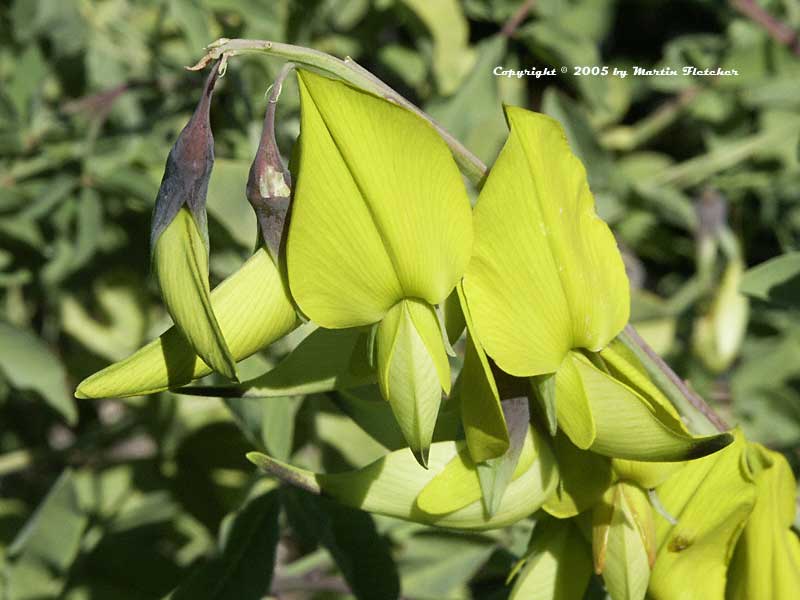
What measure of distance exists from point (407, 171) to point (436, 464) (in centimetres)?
21

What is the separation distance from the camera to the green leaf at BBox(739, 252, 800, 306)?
0.97m

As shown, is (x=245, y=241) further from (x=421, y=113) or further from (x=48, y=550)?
(x=421, y=113)

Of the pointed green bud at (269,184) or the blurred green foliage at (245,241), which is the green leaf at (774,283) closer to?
the blurred green foliage at (245,241)

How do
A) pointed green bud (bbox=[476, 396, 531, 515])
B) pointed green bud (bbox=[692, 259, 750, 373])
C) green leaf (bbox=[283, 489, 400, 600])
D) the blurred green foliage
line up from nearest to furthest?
pointed green bud (bbox=[476, 396, 531, 515])
green leaf (bbox=[283, 489, 400, 600])
the blurred green foliage
pointed green bud (bbox=[692, 259, 750, 373])

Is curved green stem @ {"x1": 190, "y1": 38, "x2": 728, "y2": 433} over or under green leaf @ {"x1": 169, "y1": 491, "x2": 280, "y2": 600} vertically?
over

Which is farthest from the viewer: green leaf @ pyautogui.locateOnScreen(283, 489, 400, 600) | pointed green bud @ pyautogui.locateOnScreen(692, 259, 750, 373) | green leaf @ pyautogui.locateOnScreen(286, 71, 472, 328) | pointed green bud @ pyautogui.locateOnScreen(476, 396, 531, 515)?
pointed green bud @ pyautogui.locateOnScreen(692, 259, 750, 373)

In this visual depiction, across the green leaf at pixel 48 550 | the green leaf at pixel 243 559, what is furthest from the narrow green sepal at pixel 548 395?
Answer: the green leaf at pixel 48 550

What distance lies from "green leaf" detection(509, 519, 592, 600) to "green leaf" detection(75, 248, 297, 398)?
0.28 meters

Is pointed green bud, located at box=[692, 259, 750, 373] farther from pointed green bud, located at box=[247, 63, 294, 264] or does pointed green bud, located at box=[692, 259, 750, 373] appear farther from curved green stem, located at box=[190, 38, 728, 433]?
pointed green bud, located at box=[247, 63, 294, 264]

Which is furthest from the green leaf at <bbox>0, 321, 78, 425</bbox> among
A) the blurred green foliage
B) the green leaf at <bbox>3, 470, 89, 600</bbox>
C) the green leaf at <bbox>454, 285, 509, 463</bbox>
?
the green leaf at <bbox>454, 285, 509, 463</bbox>

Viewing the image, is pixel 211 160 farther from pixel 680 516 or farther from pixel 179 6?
pixel 179 6

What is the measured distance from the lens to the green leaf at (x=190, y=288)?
1.76 ft

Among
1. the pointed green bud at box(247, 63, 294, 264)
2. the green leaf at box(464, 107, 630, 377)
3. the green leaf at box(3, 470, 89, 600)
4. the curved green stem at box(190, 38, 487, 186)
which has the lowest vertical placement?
A: the green leaf at box(3, 470, 89, 600)

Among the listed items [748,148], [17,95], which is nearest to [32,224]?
[17,95]
